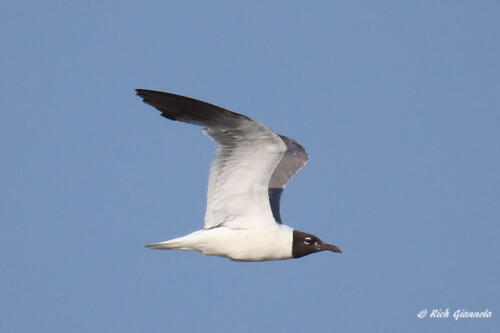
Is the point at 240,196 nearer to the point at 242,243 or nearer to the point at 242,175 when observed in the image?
the point at 242,175

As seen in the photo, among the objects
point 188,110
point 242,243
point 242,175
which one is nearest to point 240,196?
point 242,175

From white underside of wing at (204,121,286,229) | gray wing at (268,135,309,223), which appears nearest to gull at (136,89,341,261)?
white underside of wing at (204,121,286,229)

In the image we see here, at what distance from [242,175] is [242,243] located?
80cm

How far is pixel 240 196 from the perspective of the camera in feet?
32.1

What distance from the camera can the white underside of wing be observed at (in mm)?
9219

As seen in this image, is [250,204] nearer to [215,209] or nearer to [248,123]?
[215,209]

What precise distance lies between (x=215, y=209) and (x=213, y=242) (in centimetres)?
42

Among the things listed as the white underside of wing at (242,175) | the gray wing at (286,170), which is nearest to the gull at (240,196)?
the white underside of wing at (242,175)

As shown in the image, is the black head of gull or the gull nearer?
the gull

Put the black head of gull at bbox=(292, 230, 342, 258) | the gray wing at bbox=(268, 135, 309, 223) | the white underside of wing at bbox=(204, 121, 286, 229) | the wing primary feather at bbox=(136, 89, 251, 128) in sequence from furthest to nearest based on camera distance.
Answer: the gray wing at bbox=(268, 135, 309, 223) → the black head of gull at bbox=(292, 230, 342, 258) → the white underside of wing at bbox=(204, 121, 286, 229) → the wing primary feather at bbox=(136, 89, 251, 128)

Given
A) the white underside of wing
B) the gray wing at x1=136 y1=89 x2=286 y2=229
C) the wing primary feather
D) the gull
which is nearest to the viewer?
the wing primary feather

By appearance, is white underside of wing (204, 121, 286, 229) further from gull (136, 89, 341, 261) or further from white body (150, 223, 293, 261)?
white body (150, 223, 293, 261)

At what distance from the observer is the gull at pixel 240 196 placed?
29.6 feet

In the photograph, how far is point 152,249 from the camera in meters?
9.38
